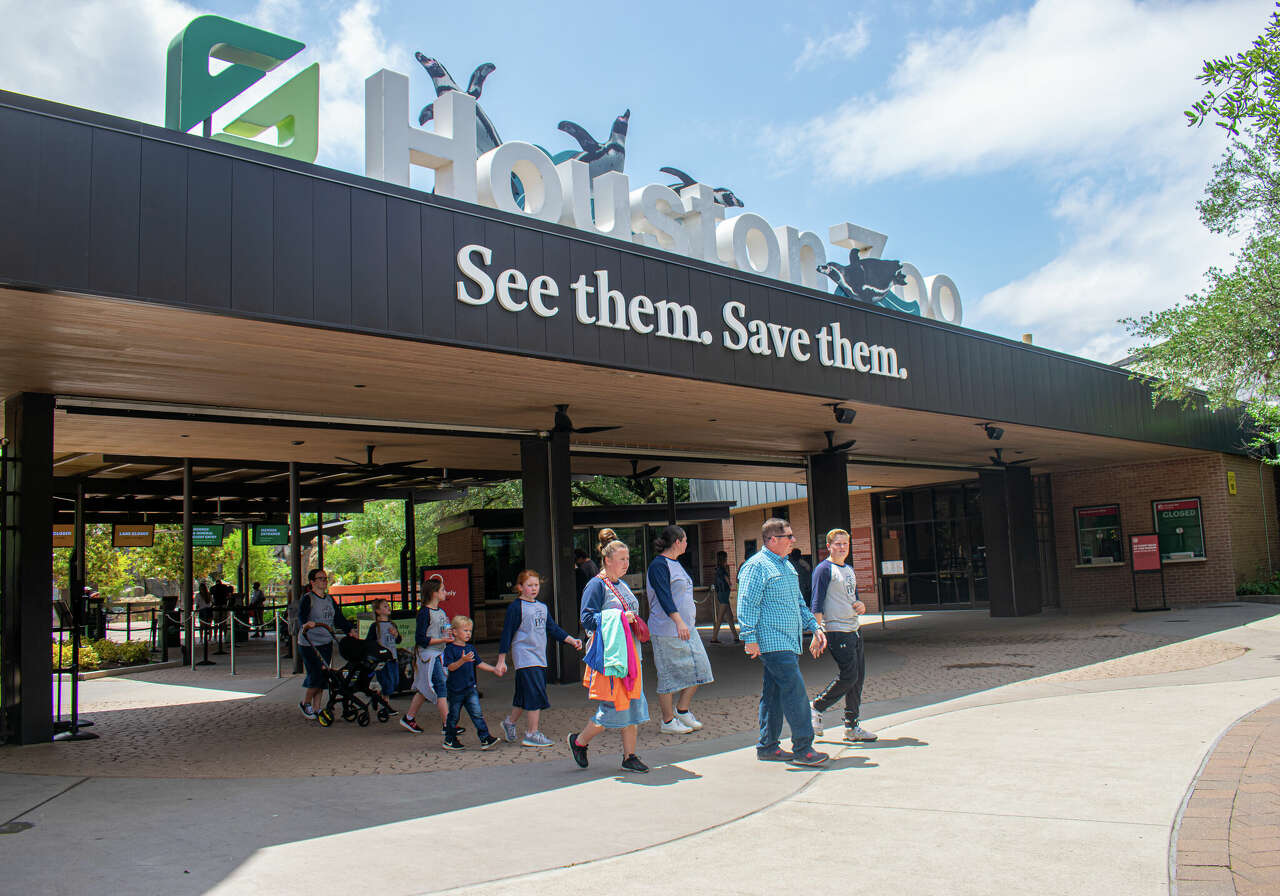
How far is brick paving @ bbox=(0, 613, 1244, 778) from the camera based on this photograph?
7.94m

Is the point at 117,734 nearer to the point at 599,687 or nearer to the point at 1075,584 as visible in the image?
the point at 599,687

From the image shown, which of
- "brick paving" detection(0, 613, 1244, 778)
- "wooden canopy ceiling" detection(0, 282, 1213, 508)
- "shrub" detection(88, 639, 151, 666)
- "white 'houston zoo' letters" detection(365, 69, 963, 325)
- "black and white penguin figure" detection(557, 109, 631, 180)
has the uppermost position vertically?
"black and white penguin figure" detection(557, 109, 631, 180)

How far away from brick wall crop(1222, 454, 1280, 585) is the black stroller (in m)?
17.9

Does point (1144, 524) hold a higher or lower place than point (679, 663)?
higher

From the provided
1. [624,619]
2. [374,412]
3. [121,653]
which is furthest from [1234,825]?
[121,653]

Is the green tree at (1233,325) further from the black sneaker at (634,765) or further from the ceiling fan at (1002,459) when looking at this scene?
the black sneaker at (634,765)

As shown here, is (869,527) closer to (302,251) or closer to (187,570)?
(187,570)

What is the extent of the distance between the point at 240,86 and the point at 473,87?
4160mm

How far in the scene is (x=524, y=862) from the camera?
488 centimetres

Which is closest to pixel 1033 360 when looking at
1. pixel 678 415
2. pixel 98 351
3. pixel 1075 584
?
pixel 678 415

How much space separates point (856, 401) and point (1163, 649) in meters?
5.60

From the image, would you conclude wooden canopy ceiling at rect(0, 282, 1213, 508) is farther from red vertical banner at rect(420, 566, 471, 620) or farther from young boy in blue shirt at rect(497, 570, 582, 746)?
young boy in blue shirt at rect(497, 570, 582, 746)

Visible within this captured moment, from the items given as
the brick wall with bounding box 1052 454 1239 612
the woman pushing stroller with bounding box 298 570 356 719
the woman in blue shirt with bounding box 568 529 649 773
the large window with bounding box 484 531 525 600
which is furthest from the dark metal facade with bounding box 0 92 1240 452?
the brick wall with bounding box 1052 454 1239 612

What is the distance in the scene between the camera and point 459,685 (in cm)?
834
